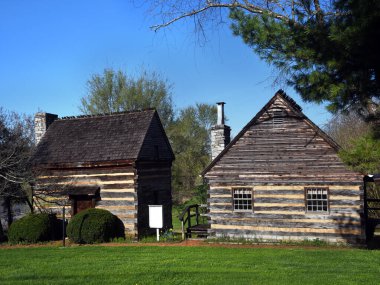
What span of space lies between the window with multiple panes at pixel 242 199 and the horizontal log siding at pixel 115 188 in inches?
182

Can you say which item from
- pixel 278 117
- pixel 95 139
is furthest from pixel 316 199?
pixel 95 139

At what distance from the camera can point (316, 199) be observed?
1691cm

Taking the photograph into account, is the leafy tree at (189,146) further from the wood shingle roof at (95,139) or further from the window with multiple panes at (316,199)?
the window with multiple panes at (316,199)

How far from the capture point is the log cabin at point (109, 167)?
1961cm

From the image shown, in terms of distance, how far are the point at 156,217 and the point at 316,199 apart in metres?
6.98

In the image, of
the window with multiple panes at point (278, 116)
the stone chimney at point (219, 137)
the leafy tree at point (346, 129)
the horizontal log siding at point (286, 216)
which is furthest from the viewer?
the leafy tree at point (346, 129)

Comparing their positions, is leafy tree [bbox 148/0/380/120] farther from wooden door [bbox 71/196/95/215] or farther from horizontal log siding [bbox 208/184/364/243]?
wooden door [bbox 71/196/95/215]

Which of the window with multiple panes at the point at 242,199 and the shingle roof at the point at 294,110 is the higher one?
the shingle roof at the point at 294,110

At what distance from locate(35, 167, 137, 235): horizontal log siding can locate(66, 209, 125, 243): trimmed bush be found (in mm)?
739

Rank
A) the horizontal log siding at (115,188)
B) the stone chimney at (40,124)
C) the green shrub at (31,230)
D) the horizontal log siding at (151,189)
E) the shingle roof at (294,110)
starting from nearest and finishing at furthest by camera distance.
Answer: the shingle roof at (294,110)
the green shrub at (31,230)
the horizontal log siding at (115,188)
the horizontal log siding at (151,189)
the stone chimney at (40,124)

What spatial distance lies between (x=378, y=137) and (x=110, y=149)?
14.6 m

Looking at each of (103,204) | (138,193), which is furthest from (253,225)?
(103,204)

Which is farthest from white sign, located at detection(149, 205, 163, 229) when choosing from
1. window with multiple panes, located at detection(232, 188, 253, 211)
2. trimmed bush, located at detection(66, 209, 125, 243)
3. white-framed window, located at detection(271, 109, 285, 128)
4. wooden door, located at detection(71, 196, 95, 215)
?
white-framed window, located at detection(271, 109, 285, 128)

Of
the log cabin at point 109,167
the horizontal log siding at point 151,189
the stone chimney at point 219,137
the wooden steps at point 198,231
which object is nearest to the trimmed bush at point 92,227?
the log cabin at point 109,167
